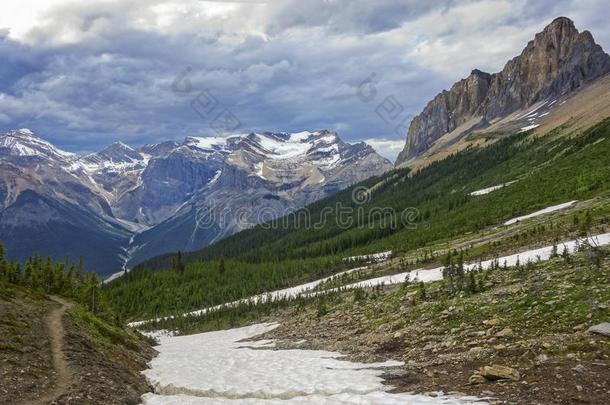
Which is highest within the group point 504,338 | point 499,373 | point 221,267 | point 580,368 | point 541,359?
point 221,267

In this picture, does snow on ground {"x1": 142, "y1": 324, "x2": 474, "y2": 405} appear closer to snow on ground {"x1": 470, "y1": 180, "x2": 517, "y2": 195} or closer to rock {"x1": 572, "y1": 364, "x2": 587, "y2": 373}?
rock {"x1": 572, "y1": 364, "x2": 587, "y2": 373}

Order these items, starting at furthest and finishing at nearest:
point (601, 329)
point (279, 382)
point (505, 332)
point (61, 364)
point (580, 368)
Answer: point (61, 364)
point (279, 382)
point (505, 332)
point (601, 329)
point (580, 368)

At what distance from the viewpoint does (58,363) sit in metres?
27.5

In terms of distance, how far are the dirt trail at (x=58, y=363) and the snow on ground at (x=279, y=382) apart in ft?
13.5

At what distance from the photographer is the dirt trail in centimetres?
2171

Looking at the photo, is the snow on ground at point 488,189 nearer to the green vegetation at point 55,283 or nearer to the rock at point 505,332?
the green vegetation at point 55,283

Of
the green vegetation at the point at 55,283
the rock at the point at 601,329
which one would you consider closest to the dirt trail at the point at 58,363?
the rock at the point at 601,329

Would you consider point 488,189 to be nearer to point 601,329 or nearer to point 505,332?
point 505,332

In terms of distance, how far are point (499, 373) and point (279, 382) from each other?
39.2 ft

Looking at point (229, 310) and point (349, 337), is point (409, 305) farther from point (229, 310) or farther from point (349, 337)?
point (229, 310)

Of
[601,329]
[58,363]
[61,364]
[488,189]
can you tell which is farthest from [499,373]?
[488,189]

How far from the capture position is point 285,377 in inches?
1110

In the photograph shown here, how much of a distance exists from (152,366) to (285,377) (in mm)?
15484

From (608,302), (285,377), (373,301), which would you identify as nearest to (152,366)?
(285,377)
